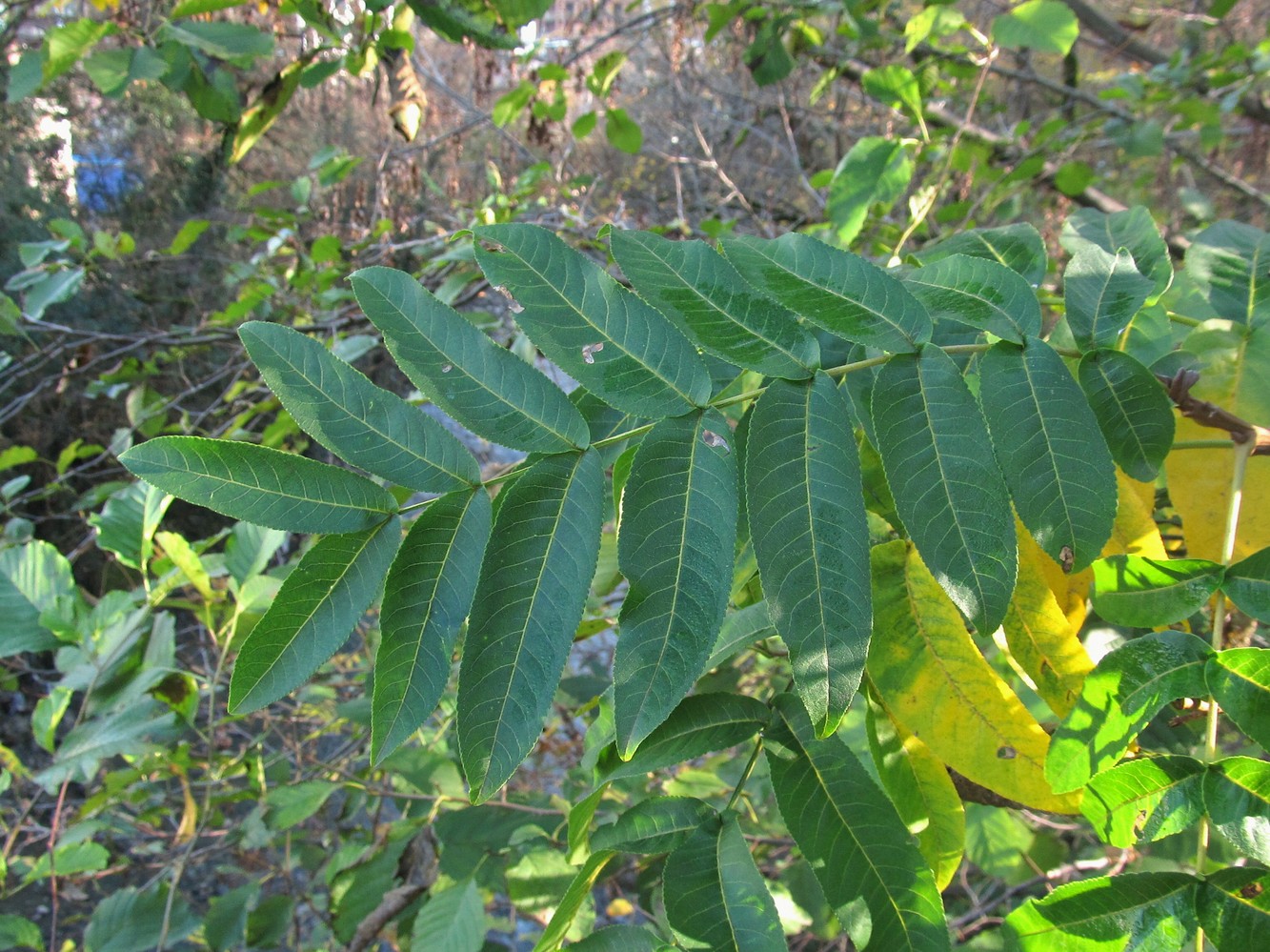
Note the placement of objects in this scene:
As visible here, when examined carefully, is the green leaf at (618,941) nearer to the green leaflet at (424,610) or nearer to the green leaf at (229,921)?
the green leaflet at (424,610)

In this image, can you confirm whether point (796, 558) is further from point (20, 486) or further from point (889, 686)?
point (20, 486)

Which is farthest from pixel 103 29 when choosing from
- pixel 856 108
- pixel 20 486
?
pixel 856 108

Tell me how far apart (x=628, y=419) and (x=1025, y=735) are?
0.39 meters

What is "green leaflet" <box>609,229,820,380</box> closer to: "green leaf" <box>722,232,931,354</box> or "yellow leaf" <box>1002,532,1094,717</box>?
"green leaf" <box>722,232,931,354</box>

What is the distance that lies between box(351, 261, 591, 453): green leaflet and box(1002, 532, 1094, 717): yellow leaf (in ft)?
1.22

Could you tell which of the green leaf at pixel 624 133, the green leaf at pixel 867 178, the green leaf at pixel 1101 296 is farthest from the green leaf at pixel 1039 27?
the green leaf at pixel 1101 296

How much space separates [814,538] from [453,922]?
919 mm

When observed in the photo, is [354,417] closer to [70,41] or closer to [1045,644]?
[1045,644]

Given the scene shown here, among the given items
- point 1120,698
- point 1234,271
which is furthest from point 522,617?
point 1234,271

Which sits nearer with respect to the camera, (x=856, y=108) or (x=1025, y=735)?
(x=1025, y=735)

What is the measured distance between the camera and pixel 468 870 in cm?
124

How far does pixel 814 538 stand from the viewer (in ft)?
1.74

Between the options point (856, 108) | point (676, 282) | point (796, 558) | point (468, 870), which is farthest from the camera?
point (856, 108)

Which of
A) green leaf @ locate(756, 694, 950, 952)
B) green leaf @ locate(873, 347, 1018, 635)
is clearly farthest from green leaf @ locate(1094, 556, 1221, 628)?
green leaf @ locate(756, 694, 950, 952)
